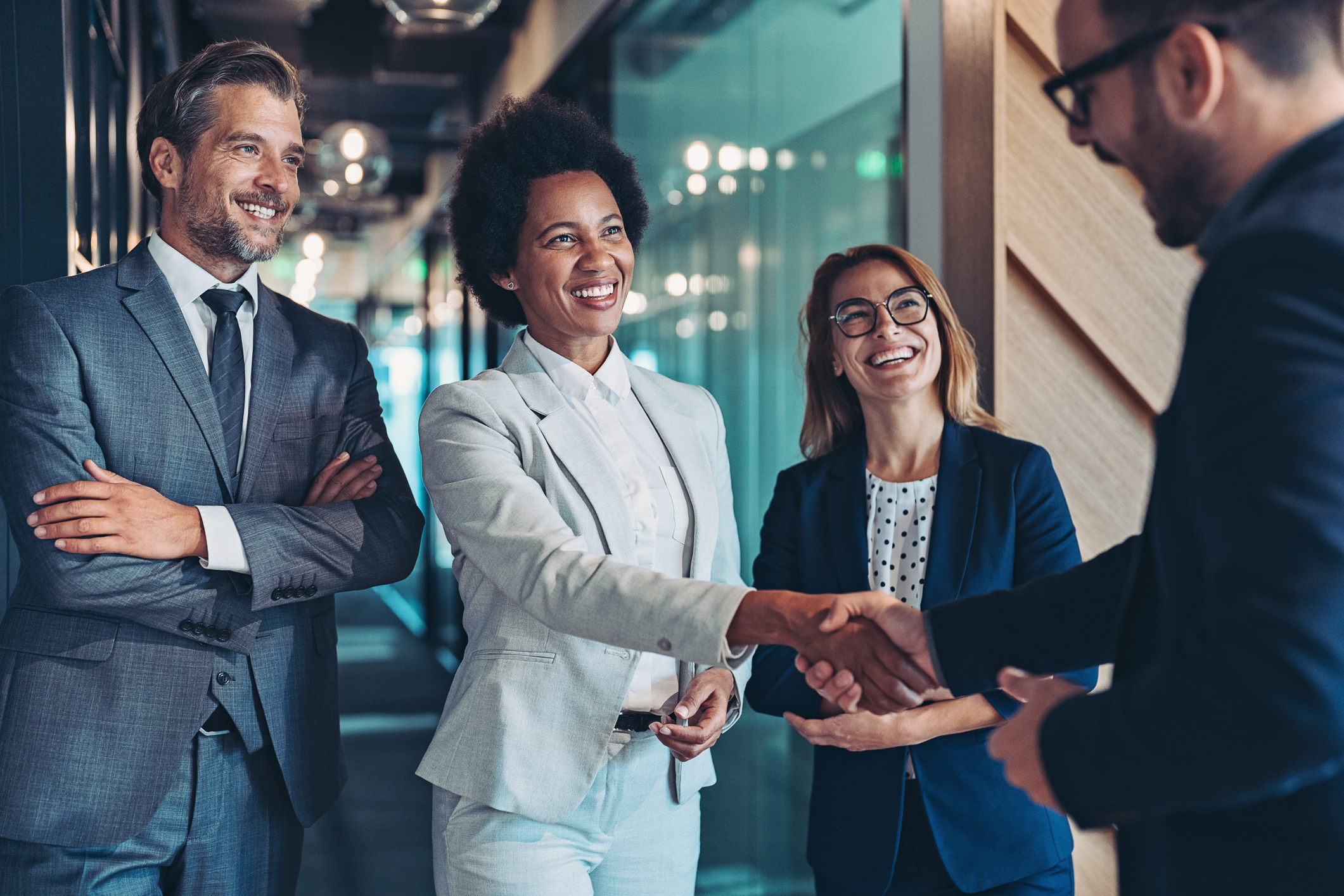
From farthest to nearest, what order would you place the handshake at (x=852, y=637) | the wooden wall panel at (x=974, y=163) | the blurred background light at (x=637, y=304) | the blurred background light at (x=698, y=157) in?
the blurred background light at (x=637, y=304), the blurred background light at (x=698, y=157), the wooden wall panel at (x=974, y=163), the handshake at (x=852, y=637)

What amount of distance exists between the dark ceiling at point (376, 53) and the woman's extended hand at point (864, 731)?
5.38 meters

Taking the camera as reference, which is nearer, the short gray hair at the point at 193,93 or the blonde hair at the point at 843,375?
the short gray hair at the point at 193,93

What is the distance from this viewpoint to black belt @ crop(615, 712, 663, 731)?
1.83 m

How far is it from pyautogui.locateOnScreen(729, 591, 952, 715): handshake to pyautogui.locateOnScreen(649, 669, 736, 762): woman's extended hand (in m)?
0.23

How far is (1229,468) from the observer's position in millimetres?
881

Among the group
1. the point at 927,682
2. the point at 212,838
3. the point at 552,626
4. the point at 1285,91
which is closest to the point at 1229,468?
the point at 1285,91

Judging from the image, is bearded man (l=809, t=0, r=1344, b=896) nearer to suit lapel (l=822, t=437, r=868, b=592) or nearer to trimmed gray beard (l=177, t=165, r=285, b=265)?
suit lapel (l=822, t=437, r=868, b=592)

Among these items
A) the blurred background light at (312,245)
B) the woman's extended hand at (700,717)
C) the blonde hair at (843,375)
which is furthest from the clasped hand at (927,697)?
the blurred background light at (312,245)

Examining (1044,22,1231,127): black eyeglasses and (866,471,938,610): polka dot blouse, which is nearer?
(1044,22,1231,127): black eyeglasses

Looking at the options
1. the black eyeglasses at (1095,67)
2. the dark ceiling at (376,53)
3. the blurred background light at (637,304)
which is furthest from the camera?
the dark ceiling at (376,53)

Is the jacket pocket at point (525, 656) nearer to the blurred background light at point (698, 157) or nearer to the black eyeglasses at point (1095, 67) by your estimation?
the black eyeglasses at point (1095, 67)

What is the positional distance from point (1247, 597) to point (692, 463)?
1.22m

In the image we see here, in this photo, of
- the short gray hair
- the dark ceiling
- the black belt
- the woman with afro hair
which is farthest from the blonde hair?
the dark ceiling

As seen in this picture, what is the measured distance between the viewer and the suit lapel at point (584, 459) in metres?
1.83
